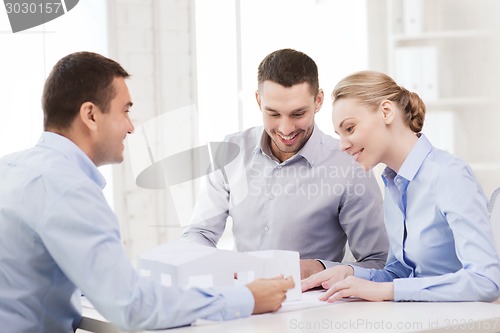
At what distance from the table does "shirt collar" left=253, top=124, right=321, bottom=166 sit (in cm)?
78

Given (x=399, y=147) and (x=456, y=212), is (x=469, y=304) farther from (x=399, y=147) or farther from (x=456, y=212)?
(x=399, y=147)

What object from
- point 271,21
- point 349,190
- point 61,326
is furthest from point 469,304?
point 271,21

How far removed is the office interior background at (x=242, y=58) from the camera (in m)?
3.45

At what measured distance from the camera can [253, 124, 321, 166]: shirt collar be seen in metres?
2.34

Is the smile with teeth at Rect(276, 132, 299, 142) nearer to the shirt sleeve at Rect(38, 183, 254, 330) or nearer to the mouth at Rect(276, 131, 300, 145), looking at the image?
the mouth at Rect(276, 131, 300, 145)

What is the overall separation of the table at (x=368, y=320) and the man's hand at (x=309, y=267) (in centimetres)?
35

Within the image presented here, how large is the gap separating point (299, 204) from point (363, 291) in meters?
0.68

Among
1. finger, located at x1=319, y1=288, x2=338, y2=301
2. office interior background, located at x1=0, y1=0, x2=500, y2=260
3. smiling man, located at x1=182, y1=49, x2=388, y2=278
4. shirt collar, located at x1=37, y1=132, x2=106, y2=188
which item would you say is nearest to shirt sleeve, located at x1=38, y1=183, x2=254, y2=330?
shirt collar, located at x1=37, y1=132, x2=106, y2=188

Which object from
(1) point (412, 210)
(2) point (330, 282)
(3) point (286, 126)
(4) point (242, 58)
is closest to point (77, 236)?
(2) point (330, 282)

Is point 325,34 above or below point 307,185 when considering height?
above

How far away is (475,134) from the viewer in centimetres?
378

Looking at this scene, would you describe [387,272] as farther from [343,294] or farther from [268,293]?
[268,293]

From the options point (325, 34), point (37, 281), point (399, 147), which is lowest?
point (37, 281)

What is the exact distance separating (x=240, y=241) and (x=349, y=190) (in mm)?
405
